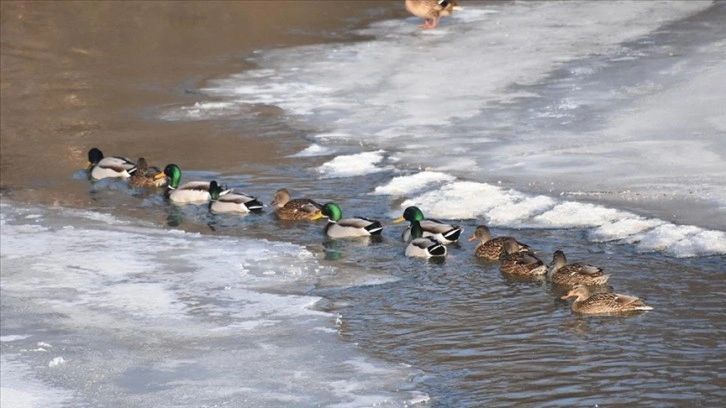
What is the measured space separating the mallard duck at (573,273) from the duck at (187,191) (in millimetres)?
4070

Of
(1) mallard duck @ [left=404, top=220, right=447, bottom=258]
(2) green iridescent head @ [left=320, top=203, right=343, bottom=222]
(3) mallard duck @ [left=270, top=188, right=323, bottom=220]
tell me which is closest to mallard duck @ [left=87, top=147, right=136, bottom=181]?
(3) mallard duck @ [left=270, top=188, right=323, bottom=220]

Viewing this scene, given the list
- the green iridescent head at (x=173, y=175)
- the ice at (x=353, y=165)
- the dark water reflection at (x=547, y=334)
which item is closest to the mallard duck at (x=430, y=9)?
the ice at (x=353, y=165)

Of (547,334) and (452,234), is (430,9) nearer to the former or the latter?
(452,234)

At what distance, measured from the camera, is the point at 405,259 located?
10719 millimetres

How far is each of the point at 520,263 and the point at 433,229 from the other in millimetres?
1221

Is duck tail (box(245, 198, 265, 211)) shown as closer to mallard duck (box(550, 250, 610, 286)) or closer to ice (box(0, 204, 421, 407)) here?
ice (box(0, 204, 421, 407))

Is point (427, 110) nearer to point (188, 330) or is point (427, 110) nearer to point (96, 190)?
point (96, 190)

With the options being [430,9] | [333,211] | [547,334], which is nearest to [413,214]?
[333,211]

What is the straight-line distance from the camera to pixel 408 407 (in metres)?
7.33

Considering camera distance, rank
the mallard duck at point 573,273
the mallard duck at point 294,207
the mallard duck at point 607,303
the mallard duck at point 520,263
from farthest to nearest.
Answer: the mallard duck at point 294,207, the mallard duck at point 520,263, the mallard duck at point 573,273, the mallard duck at point 607,303

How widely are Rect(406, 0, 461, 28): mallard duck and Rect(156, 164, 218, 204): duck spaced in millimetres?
9468

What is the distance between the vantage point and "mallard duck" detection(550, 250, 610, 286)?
365 inches

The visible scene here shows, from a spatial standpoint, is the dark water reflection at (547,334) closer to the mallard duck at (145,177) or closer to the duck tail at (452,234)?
the duck tail at (452,234)

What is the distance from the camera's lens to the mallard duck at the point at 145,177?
1383cm
